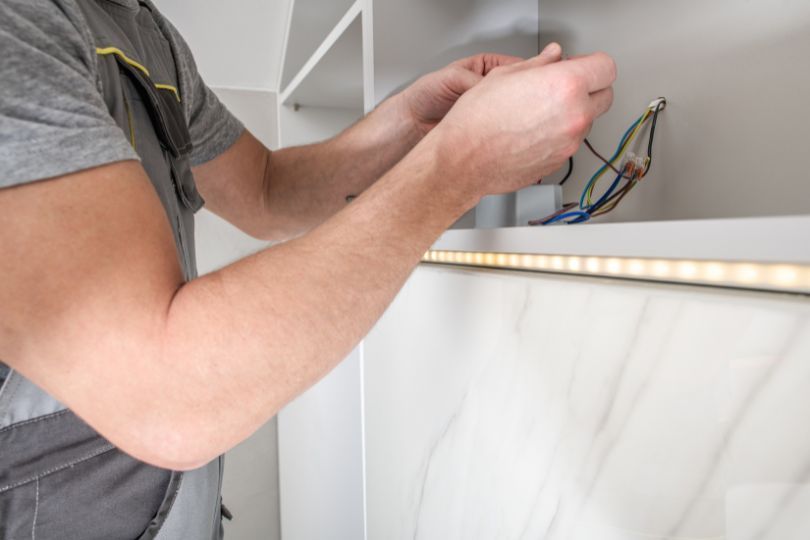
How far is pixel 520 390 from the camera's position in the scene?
488 mm

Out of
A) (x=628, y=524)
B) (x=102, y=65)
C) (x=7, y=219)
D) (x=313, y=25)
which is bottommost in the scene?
(x=628, y=524)

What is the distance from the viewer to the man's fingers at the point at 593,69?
1.43 feet

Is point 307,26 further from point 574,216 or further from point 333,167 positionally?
point 574,216

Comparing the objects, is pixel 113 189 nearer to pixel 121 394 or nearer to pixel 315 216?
pixel 121 394

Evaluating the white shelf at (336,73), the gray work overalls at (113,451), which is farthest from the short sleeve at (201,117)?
the white shelf at (336,73)

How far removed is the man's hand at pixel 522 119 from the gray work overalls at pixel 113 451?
0.29 meters

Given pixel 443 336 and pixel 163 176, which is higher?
pixel 163 176

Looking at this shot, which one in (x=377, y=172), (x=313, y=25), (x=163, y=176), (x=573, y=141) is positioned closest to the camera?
(x=573, y=141)

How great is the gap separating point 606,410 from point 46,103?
41 cm

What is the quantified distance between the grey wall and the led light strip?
26cm

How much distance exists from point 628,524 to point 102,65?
1.78 ft

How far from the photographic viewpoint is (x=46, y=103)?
0.36 metres

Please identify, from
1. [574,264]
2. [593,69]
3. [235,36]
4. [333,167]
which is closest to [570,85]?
[593,69]

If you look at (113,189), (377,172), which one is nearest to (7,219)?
(113,189)
